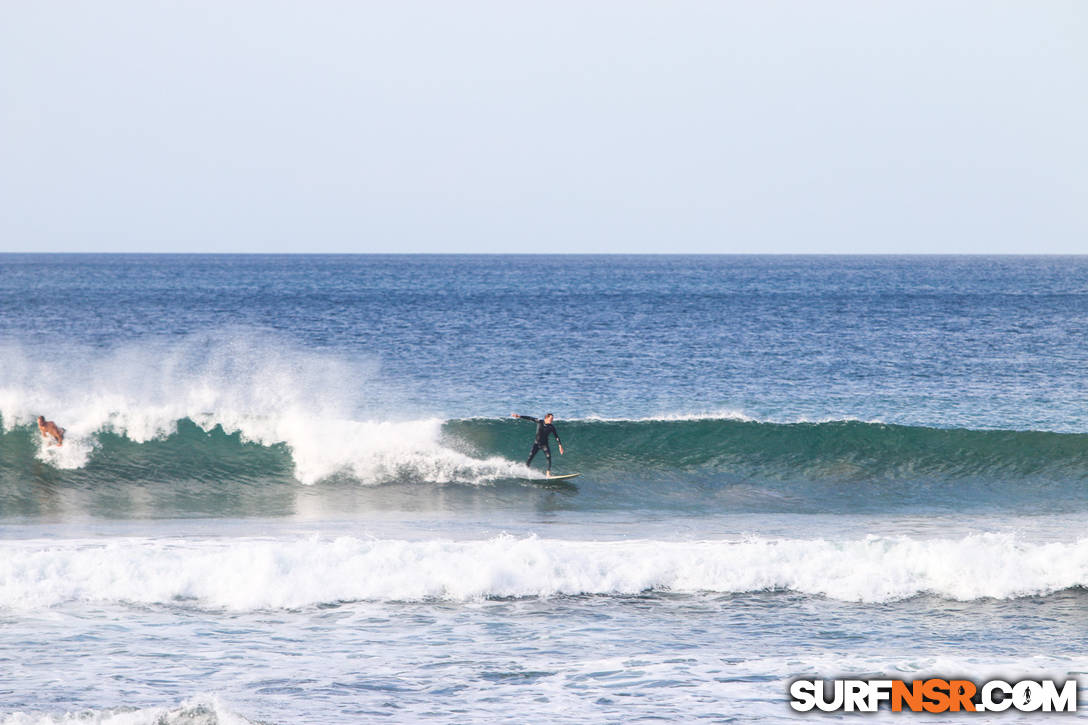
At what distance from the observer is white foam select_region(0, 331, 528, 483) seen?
2167cm

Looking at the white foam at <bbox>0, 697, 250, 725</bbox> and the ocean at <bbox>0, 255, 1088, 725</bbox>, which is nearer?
the white foam at <bbox>0, 697, 250, 725</bbox>

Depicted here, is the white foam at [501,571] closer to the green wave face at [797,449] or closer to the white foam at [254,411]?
the white foam at [254,411]

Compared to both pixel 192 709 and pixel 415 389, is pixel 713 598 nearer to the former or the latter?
pixel 192 709

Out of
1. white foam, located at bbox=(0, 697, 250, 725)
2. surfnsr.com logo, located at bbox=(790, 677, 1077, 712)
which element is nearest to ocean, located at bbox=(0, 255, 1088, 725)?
white foam, located at bbox=(0, 697, 250, 725)

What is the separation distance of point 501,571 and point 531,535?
192 cm

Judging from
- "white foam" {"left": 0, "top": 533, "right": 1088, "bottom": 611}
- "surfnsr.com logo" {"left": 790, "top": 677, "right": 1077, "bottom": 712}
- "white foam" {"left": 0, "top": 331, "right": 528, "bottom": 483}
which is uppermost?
"white foam" {"left": 0, "top": 331, "right": 528, "bottom": 483}

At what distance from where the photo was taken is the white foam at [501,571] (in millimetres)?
13062

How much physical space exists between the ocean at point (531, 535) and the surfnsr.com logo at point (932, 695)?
20 centimetres

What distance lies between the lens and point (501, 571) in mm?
13586

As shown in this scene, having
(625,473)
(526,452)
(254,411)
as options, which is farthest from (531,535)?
(254,411)

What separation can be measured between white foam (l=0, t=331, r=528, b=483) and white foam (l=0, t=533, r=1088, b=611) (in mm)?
6791

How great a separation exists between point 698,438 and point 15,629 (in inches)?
624

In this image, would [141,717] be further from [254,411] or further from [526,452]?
[254,411]

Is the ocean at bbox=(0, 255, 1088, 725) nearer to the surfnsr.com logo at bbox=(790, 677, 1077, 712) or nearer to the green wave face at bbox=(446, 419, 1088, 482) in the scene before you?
the green wave face at bbox=(446, 419, 1088, 482)
